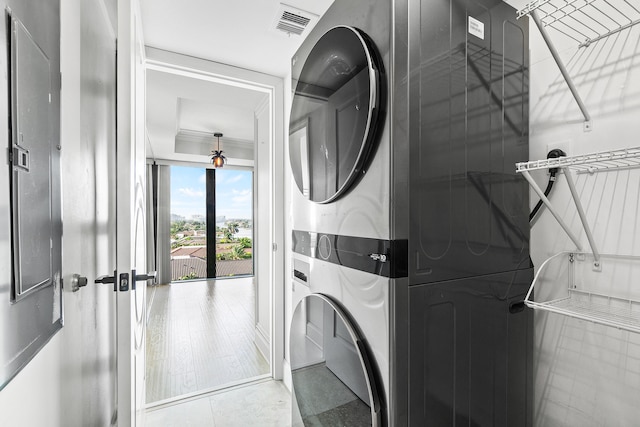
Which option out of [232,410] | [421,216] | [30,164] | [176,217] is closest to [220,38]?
[30,164]

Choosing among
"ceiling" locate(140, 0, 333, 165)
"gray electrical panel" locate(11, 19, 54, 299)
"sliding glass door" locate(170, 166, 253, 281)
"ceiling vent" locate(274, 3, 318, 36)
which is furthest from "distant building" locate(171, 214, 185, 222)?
"gray electrical panel" locate(11, 19, 54, 299)

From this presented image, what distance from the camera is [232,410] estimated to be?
1969mm

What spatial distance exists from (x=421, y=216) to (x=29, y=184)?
0.96m

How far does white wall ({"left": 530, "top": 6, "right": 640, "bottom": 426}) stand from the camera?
3.21ft

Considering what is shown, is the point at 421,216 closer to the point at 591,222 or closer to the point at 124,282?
the point at 591,222

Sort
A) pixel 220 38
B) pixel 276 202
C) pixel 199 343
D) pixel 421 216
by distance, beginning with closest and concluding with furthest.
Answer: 1. pixel 421 216
2. pixel 220 38
3. pixel 276 202
4. pixel 199 343

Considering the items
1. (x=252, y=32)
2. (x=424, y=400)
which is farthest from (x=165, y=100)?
(x=424, y=400)

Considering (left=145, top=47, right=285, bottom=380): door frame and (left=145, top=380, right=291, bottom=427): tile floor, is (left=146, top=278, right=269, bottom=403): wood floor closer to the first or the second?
(left=145, top=380, right=291, bottom=427): tile floor

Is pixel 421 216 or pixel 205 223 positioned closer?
pixel 421 216

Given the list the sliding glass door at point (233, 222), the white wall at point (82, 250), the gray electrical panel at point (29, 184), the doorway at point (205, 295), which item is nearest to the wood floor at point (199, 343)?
the doorway at point (205, 295)

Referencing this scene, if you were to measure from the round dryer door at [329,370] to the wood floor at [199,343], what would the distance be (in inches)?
47.0

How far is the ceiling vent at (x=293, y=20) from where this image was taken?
1.62m

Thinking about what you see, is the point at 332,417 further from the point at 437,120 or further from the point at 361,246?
the point at 437,120

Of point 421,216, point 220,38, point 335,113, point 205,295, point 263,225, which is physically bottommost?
point 205,295
